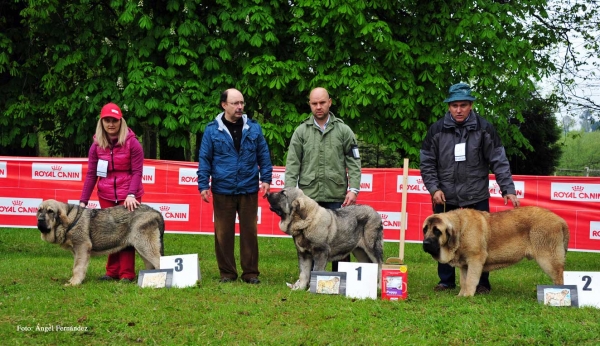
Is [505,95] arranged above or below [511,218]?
above

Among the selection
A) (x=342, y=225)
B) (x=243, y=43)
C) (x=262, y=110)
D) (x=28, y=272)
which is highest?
(x=243, y=43)

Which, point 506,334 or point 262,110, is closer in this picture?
point 506,334

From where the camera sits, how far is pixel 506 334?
5617 mm

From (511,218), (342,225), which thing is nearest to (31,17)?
(342,225)

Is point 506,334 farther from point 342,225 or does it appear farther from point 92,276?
point 92,276

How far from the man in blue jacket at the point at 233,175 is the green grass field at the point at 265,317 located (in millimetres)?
397

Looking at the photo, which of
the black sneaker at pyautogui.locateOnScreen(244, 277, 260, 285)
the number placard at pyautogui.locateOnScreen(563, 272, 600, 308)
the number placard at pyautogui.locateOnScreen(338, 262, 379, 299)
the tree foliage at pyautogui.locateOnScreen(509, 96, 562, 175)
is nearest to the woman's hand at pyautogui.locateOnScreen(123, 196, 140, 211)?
the black sneaker at pyautogui.locateOnScreen(244, 277, 260, 285)

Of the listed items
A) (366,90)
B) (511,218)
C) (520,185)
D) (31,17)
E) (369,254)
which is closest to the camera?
(511,218)

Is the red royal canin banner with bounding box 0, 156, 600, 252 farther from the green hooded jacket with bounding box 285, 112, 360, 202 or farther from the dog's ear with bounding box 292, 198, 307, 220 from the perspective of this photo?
the dog's ear with bounding box 292, 198, 307, 220

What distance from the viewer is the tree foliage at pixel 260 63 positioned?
1331 centimetres

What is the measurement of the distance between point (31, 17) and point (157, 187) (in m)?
5.51

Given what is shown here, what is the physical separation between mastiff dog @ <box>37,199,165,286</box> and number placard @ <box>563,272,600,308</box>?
A: 451 cm

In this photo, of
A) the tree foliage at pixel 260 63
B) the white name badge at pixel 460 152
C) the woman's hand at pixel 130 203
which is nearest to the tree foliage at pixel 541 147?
the tree foliage at pixel 260 63

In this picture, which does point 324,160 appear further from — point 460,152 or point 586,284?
point 586,284
